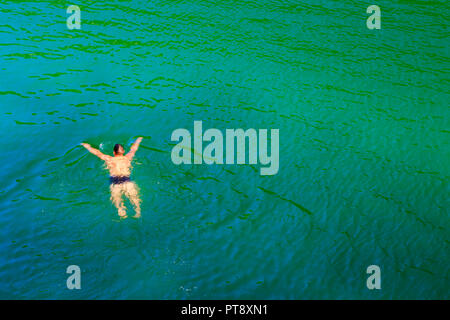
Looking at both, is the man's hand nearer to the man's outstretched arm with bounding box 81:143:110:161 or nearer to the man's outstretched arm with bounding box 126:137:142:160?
the man's outstretched arm with bounding box 81:143:110:161

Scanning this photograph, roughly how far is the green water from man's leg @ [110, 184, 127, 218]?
7.5 inches

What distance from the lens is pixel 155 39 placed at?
1969 centimetres

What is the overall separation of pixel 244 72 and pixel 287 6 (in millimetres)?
6727

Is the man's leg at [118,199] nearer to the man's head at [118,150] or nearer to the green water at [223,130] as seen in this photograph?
the green water at [223,130]

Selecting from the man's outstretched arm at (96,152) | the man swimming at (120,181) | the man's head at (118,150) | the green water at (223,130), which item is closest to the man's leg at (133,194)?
the man swimming at (120,181)

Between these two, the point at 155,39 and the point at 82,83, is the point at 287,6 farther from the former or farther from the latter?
the point at 82,83

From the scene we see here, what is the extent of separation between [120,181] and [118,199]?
1.68 feet

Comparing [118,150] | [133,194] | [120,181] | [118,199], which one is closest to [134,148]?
[118,150]

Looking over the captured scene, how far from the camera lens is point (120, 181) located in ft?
38.6

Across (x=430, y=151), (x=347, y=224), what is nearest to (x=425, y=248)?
(x=347, y=224)

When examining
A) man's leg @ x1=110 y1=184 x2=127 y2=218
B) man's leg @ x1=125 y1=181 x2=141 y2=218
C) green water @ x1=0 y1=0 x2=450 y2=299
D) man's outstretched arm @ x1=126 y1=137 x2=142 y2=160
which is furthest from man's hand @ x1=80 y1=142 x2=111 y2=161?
man's leg @ x1=125 y1=181 x2=141 y2=218

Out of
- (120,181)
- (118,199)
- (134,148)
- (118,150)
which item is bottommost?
(118,199)

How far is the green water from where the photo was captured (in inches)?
395

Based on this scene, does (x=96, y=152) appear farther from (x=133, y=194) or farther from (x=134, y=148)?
(x=133, y=194)
